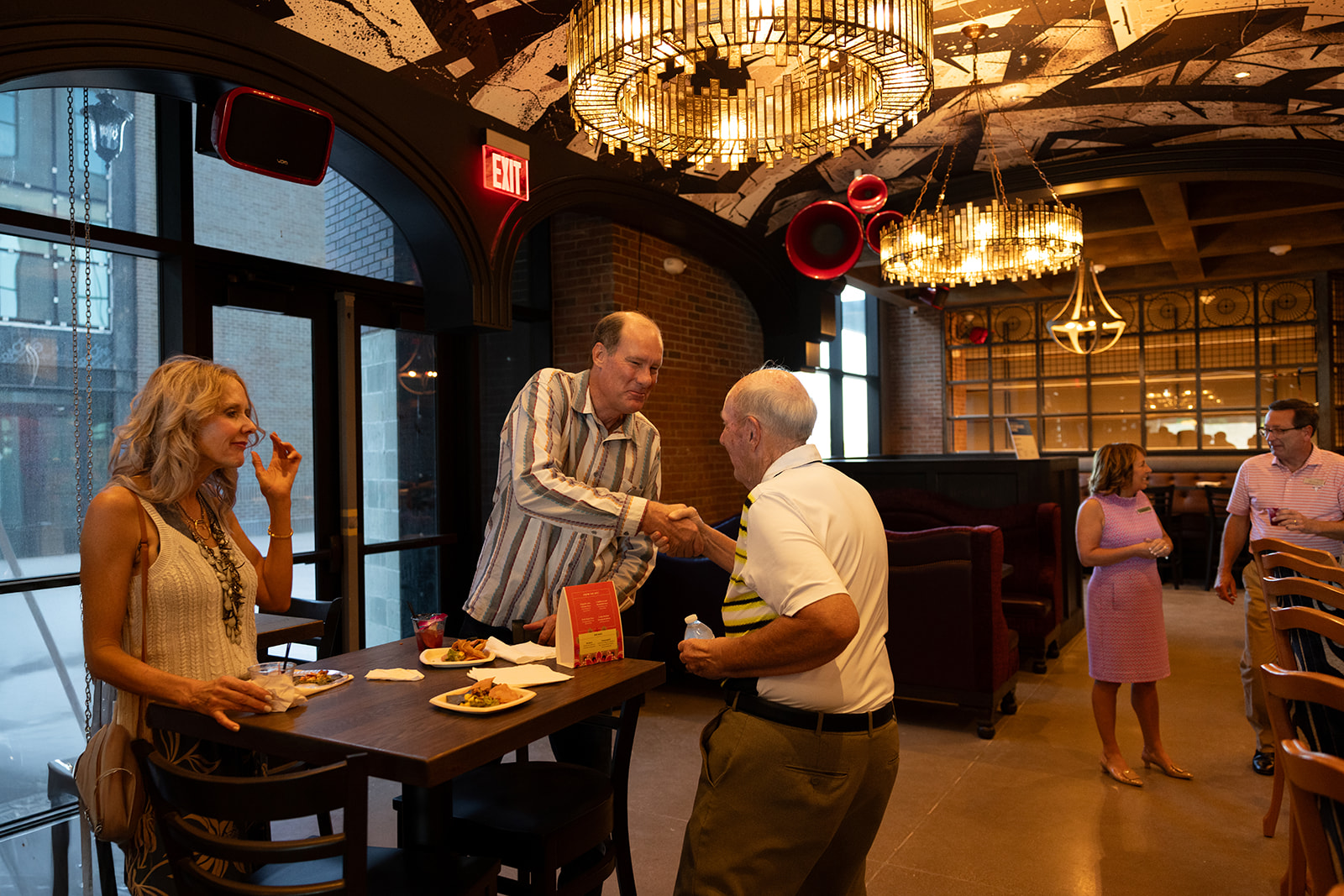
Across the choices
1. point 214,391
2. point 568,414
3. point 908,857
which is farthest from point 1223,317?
point 214,391

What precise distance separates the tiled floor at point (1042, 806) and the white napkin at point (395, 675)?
1272 millimetres

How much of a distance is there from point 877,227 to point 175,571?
5447 millimetres

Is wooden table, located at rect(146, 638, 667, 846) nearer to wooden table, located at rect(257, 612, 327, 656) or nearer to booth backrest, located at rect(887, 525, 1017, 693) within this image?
wooden table, located at rect(257, 612, 327, 656)

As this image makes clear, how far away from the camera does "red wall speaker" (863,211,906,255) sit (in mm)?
6176

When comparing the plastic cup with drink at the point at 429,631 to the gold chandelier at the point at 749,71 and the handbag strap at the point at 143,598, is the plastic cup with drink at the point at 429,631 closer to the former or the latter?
the handbag strap at the point at 143,598

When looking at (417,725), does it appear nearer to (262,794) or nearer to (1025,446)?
(262,794)

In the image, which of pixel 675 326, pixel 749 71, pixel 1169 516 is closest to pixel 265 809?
pixel 749 71

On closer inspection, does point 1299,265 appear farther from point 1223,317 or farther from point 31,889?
point 31,889

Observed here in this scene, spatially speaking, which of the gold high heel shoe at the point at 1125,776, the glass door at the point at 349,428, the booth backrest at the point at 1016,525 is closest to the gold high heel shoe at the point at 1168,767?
the gold high heel shoe at the point at 1125,776

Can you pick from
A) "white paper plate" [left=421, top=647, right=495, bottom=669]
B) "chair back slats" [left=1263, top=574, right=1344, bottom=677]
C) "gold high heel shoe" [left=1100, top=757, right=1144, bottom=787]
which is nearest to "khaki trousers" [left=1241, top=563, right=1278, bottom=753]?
"gold high heel shoe" [left=1100, top=757, right=1144, bottom=787]

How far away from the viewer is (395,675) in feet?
7.22

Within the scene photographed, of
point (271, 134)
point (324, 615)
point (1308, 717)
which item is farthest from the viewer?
point (271, 134)

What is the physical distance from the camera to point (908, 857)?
3.22 metres

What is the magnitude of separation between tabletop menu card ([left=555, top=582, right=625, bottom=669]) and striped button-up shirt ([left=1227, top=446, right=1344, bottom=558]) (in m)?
3.21
